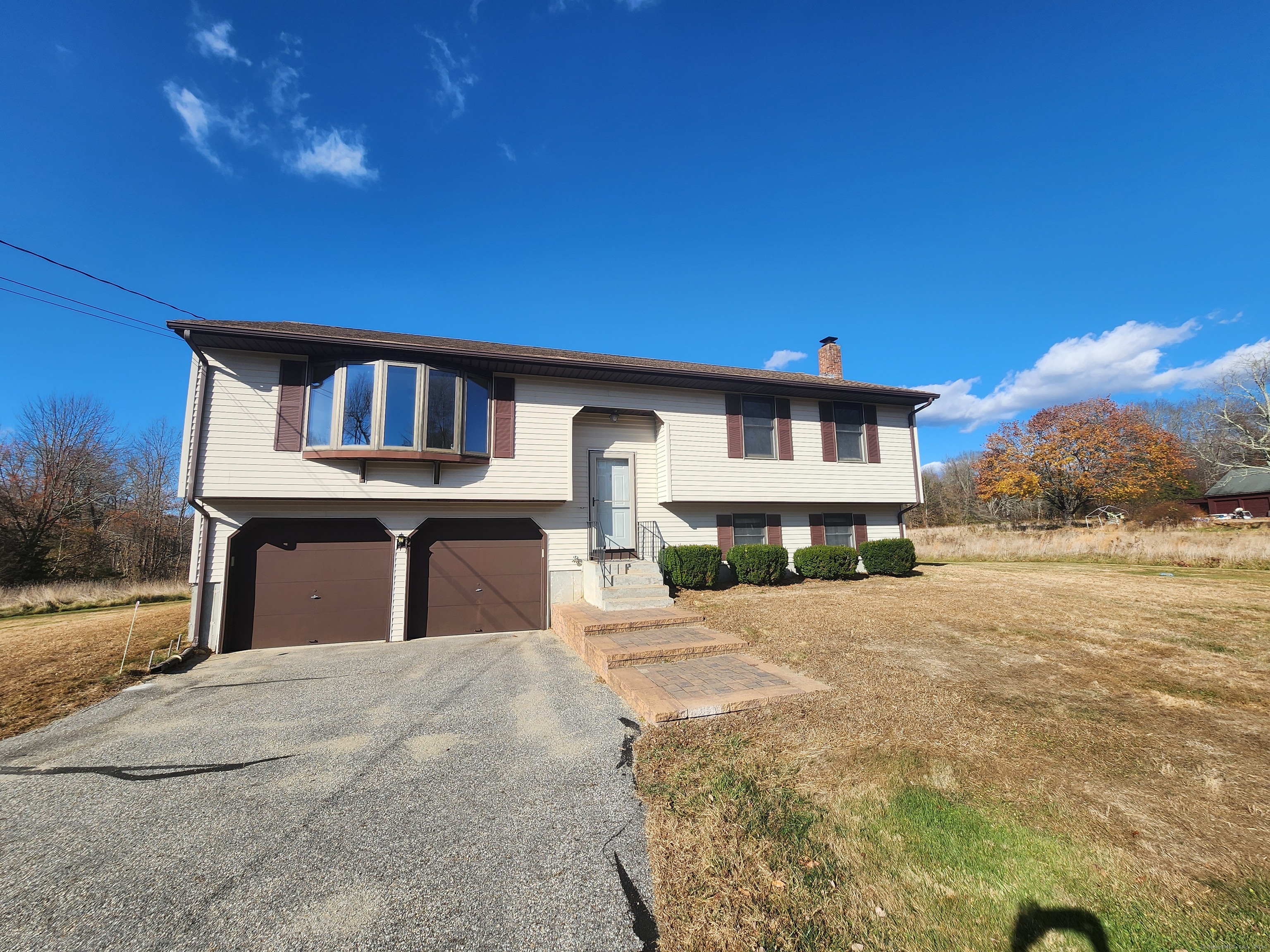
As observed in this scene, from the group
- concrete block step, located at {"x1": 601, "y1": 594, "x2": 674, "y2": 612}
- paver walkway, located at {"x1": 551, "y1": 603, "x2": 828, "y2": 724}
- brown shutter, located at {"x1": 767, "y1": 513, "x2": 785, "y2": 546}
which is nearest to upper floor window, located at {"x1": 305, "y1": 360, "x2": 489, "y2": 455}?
concrete block step, located at {"x1": 601, "y1": 594, "x2": 674, "y2": 612}

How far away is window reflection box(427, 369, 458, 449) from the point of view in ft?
31.9

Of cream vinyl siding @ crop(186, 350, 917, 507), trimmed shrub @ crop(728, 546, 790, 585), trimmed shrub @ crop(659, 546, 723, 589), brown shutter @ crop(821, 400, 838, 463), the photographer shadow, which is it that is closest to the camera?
the photographer shadow

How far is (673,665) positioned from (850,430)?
31.1 ft

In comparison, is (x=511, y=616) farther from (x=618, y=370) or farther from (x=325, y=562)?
(x=618, y=370)

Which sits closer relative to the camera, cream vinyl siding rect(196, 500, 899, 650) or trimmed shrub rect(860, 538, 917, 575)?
cream vinyl siding rect(196, 500, 899, 650)

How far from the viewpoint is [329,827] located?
131 inches

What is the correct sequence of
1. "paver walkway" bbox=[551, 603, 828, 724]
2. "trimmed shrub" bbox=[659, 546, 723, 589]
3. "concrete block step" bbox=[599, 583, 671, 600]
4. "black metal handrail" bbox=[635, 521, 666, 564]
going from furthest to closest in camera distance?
"black metal handrail" bbox=[635, 521, 666, 564] < "trimmed shrub" bbox=[659, 546, 723, 589] < "concrete block step" bbox=[599, 583, 671, 600] < "paver walkway" bbox=[551, 603, 828, 724]

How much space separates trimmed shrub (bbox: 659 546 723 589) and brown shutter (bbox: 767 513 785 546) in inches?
83.2

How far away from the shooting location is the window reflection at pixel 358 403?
941 centimetres

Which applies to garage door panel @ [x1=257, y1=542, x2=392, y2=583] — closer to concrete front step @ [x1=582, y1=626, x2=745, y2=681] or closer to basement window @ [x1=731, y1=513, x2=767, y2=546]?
concrete front step @ [x1=582, y1=626, x2=745, y2=681]

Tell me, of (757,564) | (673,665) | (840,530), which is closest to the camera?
(673,665)

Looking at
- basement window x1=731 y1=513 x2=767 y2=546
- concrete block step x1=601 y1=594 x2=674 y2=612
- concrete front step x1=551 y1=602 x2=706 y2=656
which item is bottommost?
concrete front step x1=551 y1=602 x2=706 y2=656

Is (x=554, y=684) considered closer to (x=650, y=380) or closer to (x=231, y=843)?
(x=231, y=843)

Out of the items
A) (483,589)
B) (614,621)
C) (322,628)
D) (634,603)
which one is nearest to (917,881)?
(614,621)
